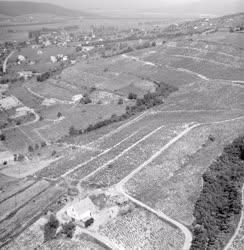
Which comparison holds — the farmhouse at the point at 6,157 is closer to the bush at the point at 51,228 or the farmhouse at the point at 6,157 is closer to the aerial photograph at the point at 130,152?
the aerial photograph at the point at 130,152

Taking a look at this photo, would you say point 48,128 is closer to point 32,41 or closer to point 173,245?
point 173,245

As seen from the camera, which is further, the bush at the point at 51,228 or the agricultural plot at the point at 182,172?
the agricultural plot at the point at 182,172

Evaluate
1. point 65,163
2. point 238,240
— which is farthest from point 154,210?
point 65,163

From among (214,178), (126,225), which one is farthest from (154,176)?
(126,225)

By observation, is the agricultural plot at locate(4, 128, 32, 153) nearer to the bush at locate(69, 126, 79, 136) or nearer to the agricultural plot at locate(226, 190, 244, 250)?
the bush at locate(69, 126, 79, 136)

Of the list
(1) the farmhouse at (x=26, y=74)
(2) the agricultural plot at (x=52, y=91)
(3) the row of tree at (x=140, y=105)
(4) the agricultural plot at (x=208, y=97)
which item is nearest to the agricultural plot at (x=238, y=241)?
(4) the agricultural plot at (x=208, y=97)

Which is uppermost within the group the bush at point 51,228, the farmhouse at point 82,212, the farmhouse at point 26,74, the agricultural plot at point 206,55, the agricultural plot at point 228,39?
the agricultural plot at point 228,39

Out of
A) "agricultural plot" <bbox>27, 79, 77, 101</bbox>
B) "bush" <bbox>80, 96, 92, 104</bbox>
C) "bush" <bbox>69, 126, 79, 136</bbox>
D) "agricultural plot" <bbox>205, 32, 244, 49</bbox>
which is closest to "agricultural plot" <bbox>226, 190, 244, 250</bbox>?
"bush" <bbox>69, 126, 79, 136</bbox>
